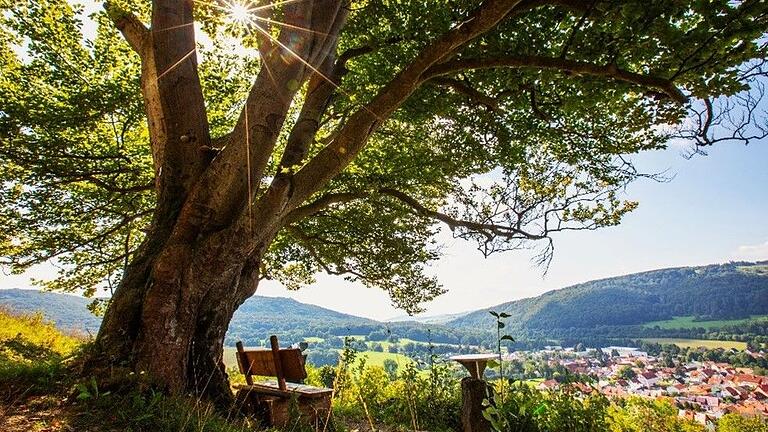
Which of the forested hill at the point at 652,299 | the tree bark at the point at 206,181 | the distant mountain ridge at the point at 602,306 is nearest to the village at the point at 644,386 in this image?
the tree bark at the point at 206,181

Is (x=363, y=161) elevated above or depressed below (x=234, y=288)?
above

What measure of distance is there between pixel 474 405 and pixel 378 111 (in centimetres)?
358

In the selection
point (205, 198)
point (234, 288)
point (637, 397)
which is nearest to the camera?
point (205, 198)

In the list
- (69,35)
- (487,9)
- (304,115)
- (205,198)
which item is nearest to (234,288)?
(205,198)

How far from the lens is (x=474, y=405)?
4.05 meters

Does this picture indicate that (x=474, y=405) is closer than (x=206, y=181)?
Yes

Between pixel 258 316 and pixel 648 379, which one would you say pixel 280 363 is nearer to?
pixel 648 379

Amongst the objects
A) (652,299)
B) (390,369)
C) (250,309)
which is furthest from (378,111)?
(652,299)

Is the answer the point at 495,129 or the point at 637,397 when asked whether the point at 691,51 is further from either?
the point at 637,397

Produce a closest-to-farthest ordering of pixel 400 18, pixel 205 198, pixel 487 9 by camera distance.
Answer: pixel 487 9 < pixel 205 198 < pixel 400 18

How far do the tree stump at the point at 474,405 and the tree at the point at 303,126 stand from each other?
319 centimetres

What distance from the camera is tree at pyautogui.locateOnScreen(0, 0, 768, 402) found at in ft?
15.9

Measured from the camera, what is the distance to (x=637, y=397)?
8211 mm

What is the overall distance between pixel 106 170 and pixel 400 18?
7.61 m
